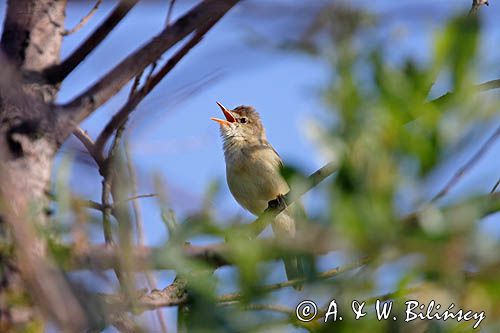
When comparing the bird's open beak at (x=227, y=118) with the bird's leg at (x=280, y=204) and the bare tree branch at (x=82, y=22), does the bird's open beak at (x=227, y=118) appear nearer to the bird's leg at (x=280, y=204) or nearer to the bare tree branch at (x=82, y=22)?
the bird's leg at (x=280, y=204)

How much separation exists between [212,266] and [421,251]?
22.7 inches

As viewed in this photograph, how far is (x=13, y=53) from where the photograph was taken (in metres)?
2.36

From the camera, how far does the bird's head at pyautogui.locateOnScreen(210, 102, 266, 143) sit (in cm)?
666

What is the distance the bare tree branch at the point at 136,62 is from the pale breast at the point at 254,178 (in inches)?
149

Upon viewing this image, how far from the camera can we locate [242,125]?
22.6ft

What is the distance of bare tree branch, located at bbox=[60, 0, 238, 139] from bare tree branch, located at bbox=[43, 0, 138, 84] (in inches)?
6.1

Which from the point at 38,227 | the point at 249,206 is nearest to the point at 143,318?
the point at 38,227

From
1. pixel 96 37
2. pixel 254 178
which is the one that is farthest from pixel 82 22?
pixel 254 178

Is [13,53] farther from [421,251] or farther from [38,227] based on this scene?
[421,251]

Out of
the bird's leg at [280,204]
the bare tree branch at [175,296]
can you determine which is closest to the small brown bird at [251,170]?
the bird's leg at [280,204]

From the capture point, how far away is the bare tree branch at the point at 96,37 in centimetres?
228

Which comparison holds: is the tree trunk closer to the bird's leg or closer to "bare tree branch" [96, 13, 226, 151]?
"bare tree branch" [96, 13, 226, 151]

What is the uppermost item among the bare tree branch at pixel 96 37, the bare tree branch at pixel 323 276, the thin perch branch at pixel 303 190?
the bare tree branch at pixel 96 37

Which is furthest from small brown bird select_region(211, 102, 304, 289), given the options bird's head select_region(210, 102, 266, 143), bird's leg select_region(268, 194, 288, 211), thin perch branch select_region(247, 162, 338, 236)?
thin perch branch select_region(247, 162, 338, 236)
